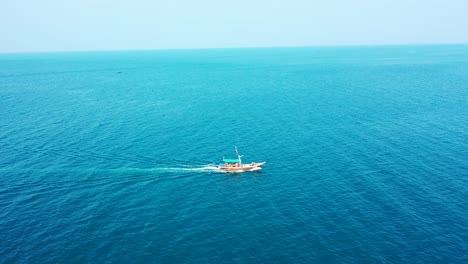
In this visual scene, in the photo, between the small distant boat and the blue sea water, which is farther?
the small distant boat

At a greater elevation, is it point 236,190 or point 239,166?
point 239,166

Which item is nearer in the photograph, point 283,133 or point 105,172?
point 105,172

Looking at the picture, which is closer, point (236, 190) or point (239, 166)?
point (236, 190)

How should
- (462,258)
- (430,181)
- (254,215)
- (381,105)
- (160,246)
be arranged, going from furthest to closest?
1. (381,105)
2. (430,181)
3. (254,215)
4. (160,246)
5. (462,258)

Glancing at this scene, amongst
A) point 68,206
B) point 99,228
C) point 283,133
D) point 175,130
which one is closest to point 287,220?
point 99,228

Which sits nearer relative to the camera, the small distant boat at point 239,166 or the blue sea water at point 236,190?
the blue sea water at point 236,190

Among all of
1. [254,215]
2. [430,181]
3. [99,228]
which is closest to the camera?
[99,228]

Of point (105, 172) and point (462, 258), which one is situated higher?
point (105, 172)

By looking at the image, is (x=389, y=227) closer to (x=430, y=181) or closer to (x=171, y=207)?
(x=430, y=181)

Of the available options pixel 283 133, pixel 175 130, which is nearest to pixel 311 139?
pixel 283 133

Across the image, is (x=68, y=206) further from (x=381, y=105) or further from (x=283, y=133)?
(x=381, y=105)
